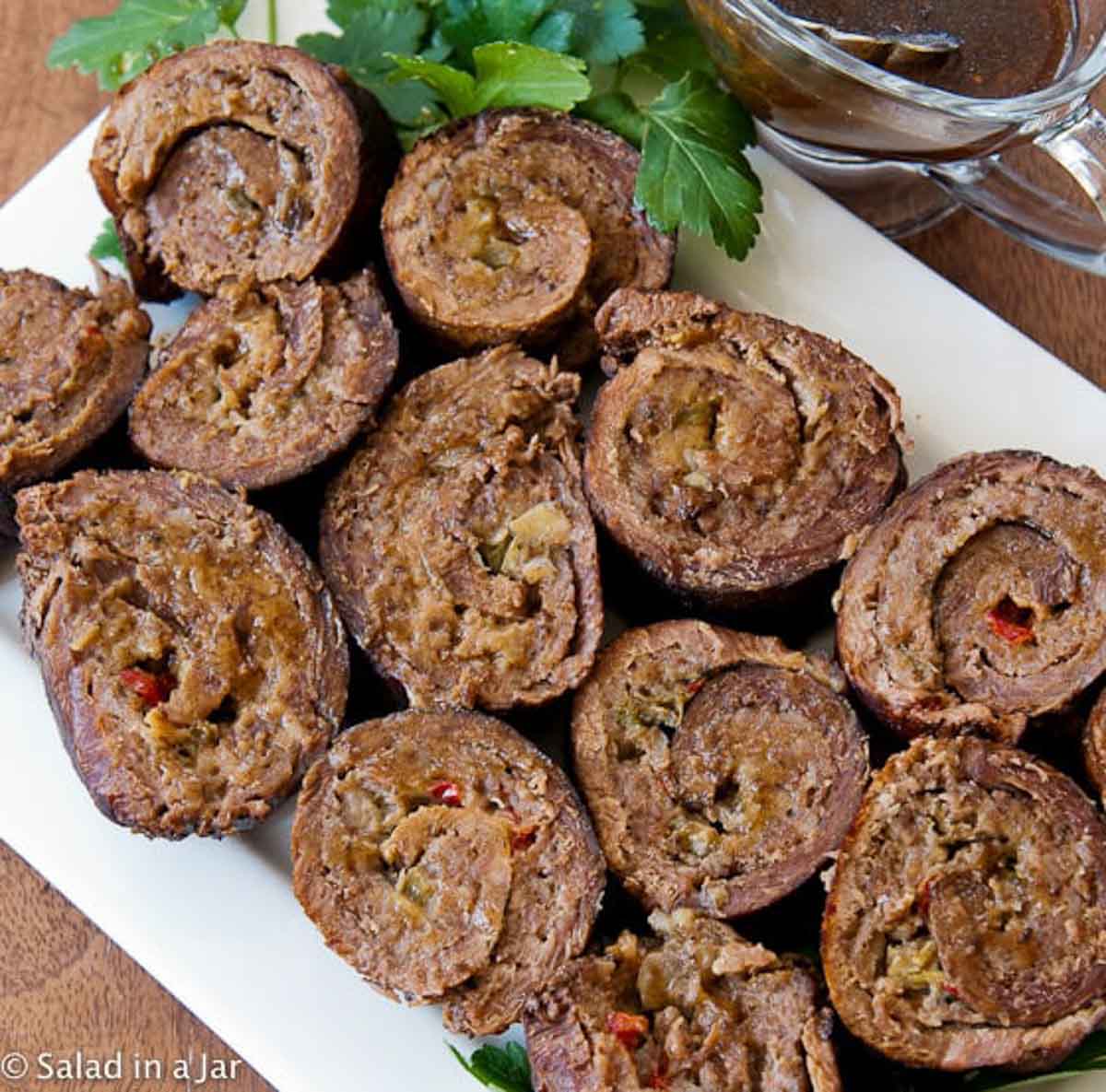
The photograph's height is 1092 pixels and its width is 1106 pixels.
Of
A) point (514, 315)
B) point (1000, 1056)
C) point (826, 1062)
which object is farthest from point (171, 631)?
point (1000, 1056)

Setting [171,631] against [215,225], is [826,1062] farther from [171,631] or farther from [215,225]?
[215,225]

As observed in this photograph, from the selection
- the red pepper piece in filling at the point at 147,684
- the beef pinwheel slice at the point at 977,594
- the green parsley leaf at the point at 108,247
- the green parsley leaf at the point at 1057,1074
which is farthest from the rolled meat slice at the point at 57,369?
the green parsley leaf at the point at 1057,1074

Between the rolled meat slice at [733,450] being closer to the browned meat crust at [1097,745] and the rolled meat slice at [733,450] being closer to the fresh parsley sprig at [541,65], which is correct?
the fresh parsley sprig at [541,65]

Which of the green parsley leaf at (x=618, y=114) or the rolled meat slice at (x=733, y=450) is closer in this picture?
the rolled meat slice at (x=733, y=450)

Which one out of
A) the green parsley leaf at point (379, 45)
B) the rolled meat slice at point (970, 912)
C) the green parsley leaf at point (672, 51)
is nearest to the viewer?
the rolled meat slice at point (970, 912)

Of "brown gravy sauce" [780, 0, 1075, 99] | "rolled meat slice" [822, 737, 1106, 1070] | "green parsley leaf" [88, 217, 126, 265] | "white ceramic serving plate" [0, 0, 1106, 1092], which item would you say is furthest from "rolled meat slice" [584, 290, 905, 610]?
"green parsley leaf" [88, 217, 126, 265]

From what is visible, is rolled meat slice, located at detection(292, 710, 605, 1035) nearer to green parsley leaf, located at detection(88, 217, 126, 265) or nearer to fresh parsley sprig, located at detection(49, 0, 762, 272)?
fresh parsley sprig, located at detection(49, 0, 762, 272)
